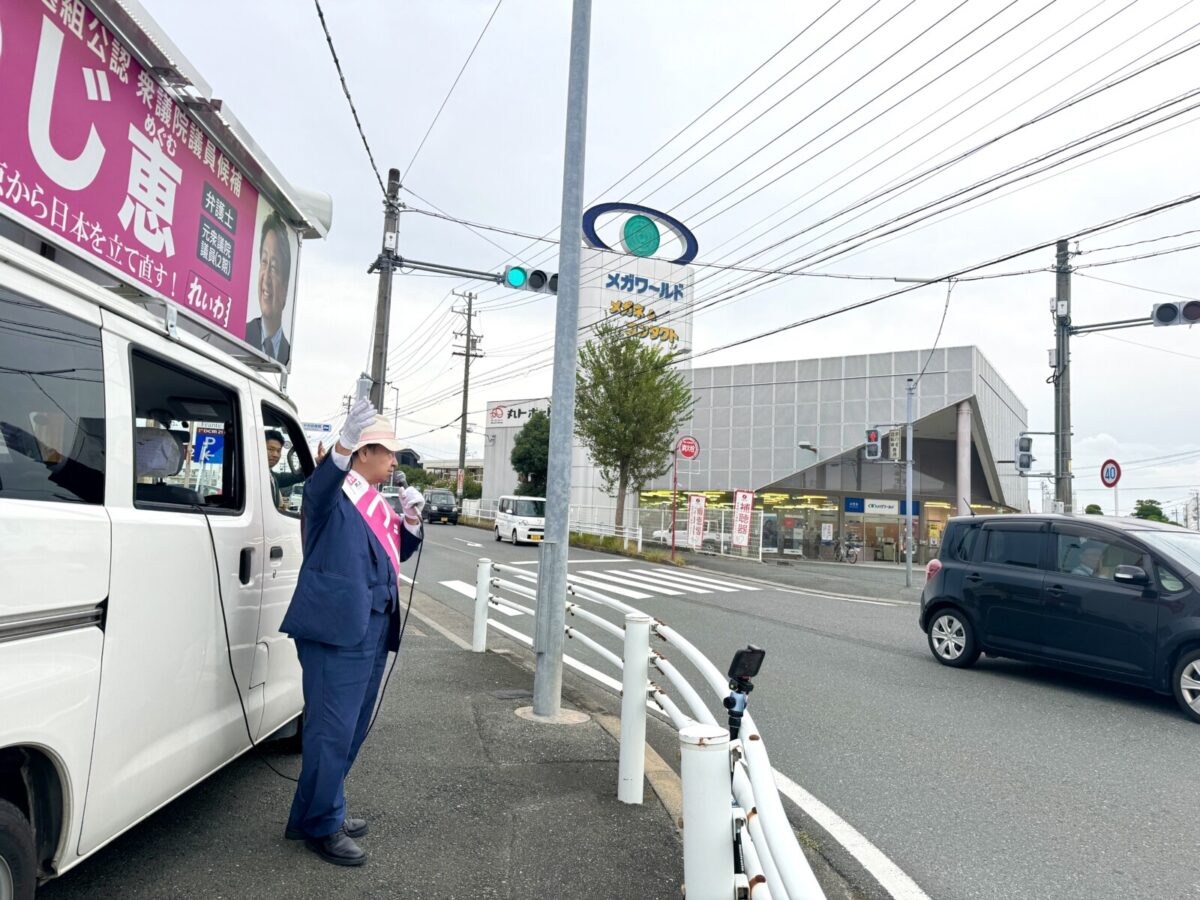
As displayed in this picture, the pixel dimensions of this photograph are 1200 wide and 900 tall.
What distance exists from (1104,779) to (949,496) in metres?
32.9

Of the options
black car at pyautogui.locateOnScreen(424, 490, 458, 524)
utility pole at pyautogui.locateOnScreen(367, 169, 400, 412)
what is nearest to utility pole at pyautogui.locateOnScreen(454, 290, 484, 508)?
black car at pyautogui.locateOnScreen(424, 490, 458, 524)

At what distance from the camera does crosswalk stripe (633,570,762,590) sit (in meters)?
16.6

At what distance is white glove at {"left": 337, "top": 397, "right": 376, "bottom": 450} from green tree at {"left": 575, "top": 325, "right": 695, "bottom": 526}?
76.6 ft

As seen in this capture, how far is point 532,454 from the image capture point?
42.7 metres

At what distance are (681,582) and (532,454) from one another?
2633cm

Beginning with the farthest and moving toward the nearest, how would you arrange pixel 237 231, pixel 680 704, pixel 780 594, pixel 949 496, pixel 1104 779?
pixel 949 496 → pixel 780 594 → pixel 680 704 → pixel 1104 779 → pixel 237 231

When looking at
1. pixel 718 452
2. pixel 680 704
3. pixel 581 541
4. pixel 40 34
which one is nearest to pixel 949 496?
pixel 718 452

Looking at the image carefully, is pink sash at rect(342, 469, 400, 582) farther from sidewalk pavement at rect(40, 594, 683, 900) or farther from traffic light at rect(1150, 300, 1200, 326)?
traffic light at rect(1150, 300, 1200, 326)

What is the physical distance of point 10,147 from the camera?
2.32 metres

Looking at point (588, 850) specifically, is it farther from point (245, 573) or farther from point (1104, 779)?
point (1104, 779)

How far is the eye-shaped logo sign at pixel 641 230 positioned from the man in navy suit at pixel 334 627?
29.5m

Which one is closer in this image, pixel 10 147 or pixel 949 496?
pixel 10 147

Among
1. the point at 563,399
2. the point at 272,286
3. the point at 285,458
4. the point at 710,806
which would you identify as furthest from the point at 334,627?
the point at 563,399

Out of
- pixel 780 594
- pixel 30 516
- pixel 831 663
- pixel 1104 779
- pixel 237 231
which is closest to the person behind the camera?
pixel 30 516
